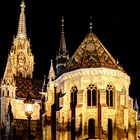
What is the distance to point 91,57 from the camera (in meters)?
47.1

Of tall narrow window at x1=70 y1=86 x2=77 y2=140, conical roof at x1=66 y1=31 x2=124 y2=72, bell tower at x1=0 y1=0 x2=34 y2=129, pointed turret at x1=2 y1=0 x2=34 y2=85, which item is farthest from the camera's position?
pointed turret at x1=2 y1=0 x2=34 y2=85

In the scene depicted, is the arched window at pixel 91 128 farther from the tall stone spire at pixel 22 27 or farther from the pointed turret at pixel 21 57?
the tall stone spire at pixel 22 27

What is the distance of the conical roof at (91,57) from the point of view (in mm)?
46562

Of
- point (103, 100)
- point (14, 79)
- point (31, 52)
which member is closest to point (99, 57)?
point (103, 100)

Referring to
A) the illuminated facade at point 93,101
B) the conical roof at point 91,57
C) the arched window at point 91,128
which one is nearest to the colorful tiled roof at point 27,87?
the illuminated facade at point 93,101

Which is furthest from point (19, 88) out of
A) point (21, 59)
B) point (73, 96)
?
point (73, 96)

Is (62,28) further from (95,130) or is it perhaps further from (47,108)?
(95,130)

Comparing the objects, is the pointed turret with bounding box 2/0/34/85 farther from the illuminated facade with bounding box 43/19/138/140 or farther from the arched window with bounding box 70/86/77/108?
the arched window with bounding box 70/86/77/108

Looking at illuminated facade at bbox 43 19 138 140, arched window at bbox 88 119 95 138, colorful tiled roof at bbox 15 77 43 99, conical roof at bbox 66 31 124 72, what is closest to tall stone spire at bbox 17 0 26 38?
colorful tiled roof at bbox 15 77 43 99

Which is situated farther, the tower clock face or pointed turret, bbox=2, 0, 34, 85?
the tower clock face

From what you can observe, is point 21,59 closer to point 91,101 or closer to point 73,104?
point 73,104

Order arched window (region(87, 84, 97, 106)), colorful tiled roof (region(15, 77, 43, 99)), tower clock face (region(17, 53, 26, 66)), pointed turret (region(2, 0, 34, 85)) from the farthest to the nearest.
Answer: tower clock face (region(17, 53, 26, 66)) → pointed turret (region(2, 0, 34, 85)) → colorful tiled roof (region(15, 77, 43, 99)) → arched window (region(87, 84, 97, 106))

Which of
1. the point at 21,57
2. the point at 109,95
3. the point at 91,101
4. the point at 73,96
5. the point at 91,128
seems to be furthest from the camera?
the point at 21,57

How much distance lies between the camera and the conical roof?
46562 mm
